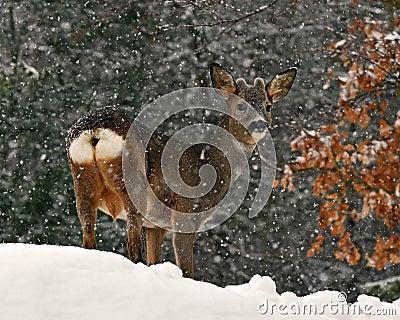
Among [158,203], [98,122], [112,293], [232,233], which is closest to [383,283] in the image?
[232,233]

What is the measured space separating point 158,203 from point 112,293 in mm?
3789

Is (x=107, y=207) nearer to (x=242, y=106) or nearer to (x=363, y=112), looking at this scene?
(x=242, y=106)

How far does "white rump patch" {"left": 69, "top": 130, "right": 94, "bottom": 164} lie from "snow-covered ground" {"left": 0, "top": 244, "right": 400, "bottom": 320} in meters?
2.30

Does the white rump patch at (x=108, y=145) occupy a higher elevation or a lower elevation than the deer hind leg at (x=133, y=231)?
higher

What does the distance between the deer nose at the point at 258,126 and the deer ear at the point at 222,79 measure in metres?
0.45

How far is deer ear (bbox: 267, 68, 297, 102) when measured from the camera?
961cm

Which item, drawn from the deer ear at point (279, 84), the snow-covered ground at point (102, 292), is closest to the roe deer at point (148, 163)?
the deer ear at point (279, 84)

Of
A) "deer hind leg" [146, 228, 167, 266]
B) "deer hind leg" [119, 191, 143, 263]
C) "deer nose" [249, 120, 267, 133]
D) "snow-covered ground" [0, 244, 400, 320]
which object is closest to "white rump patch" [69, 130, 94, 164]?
"deer hind leg" [119, 191, 143, 263]

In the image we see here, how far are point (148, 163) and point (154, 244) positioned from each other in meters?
0.90

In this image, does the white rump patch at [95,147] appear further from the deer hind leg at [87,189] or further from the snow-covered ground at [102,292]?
the snow-covered ground at [102,292]

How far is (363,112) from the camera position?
543 cm

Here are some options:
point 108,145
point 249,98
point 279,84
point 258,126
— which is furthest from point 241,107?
point 108,145

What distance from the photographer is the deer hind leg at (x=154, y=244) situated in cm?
903

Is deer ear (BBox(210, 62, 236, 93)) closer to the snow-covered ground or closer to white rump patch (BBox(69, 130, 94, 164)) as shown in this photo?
white rump patch (BBox(69, 130, 94, 164))
